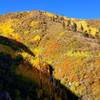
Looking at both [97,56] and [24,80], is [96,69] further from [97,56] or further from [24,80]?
[24,80]

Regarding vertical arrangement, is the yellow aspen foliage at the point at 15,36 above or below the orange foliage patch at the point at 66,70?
above

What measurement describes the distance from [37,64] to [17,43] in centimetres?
2032

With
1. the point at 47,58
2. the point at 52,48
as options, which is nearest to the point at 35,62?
the point at 47,58

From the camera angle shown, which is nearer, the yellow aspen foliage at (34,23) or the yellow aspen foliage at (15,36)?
the yellow aspen foliage at (15,36)

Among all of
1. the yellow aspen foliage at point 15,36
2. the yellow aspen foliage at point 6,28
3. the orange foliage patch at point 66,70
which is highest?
the yellow aspen foliage at point 6,28

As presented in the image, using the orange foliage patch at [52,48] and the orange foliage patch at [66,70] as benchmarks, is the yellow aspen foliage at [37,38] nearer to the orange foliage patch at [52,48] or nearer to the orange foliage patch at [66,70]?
the orange foliage patch at [52,48]

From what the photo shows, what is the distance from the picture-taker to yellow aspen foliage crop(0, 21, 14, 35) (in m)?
101

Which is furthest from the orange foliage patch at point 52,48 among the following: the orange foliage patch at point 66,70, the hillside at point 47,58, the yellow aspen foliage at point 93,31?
the yellow aspen foliage at point 93,31

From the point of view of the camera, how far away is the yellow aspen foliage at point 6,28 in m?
101

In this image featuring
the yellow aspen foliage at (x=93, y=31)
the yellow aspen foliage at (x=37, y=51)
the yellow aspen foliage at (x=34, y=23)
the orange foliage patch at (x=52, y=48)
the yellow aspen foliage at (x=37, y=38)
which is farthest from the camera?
the yellow aspen foliage at (x=93, y=31)

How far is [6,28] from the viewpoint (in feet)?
339

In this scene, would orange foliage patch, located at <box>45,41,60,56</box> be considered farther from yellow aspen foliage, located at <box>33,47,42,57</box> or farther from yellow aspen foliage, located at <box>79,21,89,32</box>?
yellow aspen foliage, located at <box>79,21,89,32</box>

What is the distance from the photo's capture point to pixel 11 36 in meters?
97.6

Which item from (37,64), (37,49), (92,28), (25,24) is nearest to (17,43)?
(37,49)
